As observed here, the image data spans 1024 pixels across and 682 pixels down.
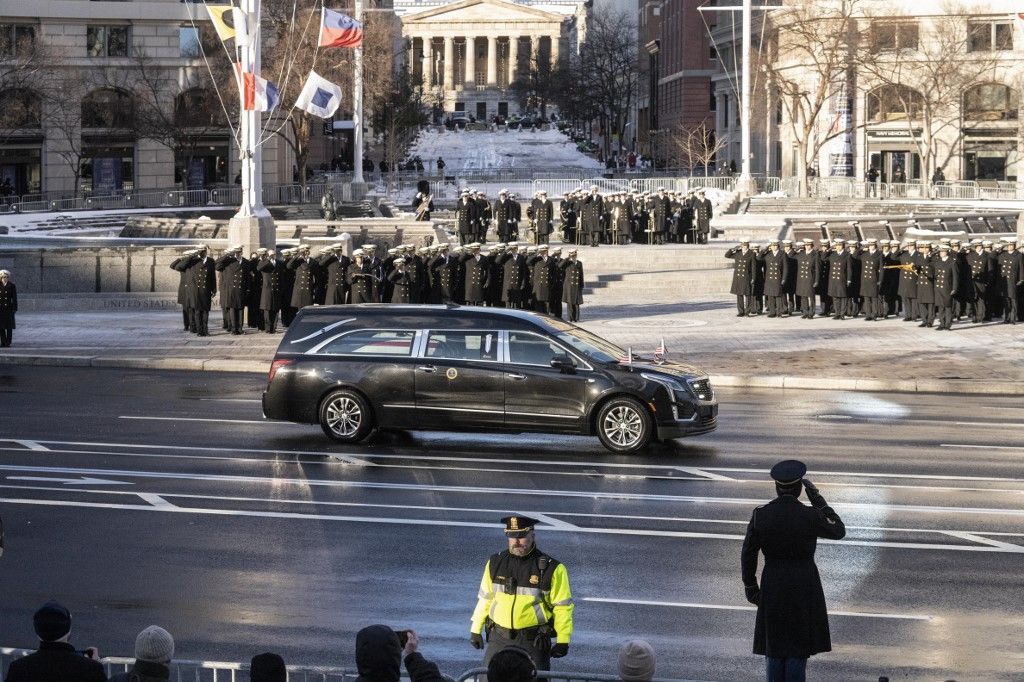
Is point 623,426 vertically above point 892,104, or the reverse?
point 892,104

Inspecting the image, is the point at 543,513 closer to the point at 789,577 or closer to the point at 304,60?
the point at 789,577

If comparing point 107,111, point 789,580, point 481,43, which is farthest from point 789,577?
point 481,43

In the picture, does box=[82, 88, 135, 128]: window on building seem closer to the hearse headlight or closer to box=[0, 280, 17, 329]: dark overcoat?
box=[0, 280, 17, 329]: dark overcoat

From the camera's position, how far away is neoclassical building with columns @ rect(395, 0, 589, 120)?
191 metres

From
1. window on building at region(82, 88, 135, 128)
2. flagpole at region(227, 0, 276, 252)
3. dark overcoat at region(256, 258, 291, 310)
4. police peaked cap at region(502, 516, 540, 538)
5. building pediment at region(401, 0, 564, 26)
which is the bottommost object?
police peaked cap at region(502, 516, 540, 538)

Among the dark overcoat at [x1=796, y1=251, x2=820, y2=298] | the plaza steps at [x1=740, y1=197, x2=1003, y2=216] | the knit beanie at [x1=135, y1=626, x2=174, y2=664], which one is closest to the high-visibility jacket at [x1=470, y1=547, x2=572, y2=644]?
the knit beanie at [x1=135, y1=626, x2=174, y2=664]

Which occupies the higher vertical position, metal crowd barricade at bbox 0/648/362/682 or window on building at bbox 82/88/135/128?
window on building at bbox 82/88/135/128

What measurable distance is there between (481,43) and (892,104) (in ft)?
411

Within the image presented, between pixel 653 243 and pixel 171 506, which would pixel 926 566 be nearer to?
pixel 171 506

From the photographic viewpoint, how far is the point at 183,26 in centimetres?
7656

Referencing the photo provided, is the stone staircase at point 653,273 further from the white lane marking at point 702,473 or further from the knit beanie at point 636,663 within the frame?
the knit beanie at point 636,663

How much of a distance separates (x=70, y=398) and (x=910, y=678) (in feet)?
50.6

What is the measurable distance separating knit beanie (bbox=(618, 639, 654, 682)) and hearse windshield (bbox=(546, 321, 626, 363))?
11.1 meters

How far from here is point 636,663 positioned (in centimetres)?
708
